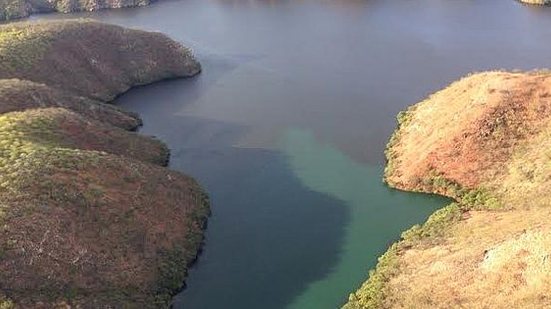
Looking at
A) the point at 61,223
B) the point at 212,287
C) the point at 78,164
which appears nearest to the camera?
the point at 61,223

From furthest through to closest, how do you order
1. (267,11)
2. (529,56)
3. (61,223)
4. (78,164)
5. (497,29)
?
(267,11), (497,29), (529,56), (78,164), (61,223)

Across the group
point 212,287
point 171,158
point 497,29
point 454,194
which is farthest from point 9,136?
point 497,29

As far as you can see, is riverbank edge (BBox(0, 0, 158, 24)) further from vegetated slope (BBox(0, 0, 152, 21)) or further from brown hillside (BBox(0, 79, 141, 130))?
brown hillside (BBox(0, 79, 141, 130))

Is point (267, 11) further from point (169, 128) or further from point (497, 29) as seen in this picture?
point (169, 128)

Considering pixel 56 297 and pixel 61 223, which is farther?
pixel 61 223

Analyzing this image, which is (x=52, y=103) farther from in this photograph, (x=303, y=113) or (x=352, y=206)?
(x=352, y=206)

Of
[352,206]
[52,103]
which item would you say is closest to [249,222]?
[352,206]
